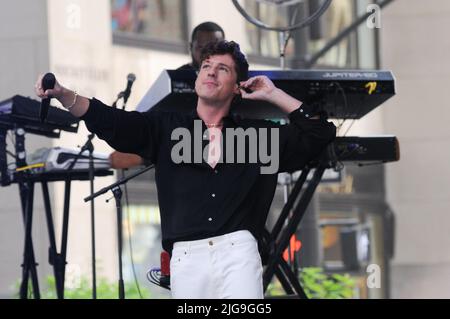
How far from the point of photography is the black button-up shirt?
5535 mm

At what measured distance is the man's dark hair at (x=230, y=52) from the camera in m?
5.79

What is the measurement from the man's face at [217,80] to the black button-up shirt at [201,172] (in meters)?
0.14

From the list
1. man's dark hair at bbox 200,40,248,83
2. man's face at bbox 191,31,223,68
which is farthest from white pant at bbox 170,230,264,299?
man's face at bbox 191,31,223,68

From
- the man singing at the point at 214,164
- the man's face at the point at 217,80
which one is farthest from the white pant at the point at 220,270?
the man's face at the point at 217,80

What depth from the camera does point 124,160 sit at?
787 cm

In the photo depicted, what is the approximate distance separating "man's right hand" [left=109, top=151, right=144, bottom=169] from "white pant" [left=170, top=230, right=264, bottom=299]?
2343mm

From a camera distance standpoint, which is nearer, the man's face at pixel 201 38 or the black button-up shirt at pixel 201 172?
the black button-up shirt at pixel 201 172

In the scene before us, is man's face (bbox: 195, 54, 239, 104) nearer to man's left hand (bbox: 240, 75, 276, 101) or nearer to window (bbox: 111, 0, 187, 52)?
man's left hand (bbox: 240, 75, 276, 101)

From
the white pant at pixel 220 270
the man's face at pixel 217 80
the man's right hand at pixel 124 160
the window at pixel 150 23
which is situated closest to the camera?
the white pant at pixel 220 270

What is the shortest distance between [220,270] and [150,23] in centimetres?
1277

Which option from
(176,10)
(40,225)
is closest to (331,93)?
(40,225)

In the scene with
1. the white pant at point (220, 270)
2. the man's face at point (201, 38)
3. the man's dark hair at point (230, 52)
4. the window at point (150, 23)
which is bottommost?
the white pant at point (220, 270)

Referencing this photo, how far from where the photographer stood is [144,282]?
1642 centimetres

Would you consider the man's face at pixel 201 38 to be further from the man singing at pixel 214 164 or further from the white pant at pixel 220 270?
the white pant at pixel 220 270
